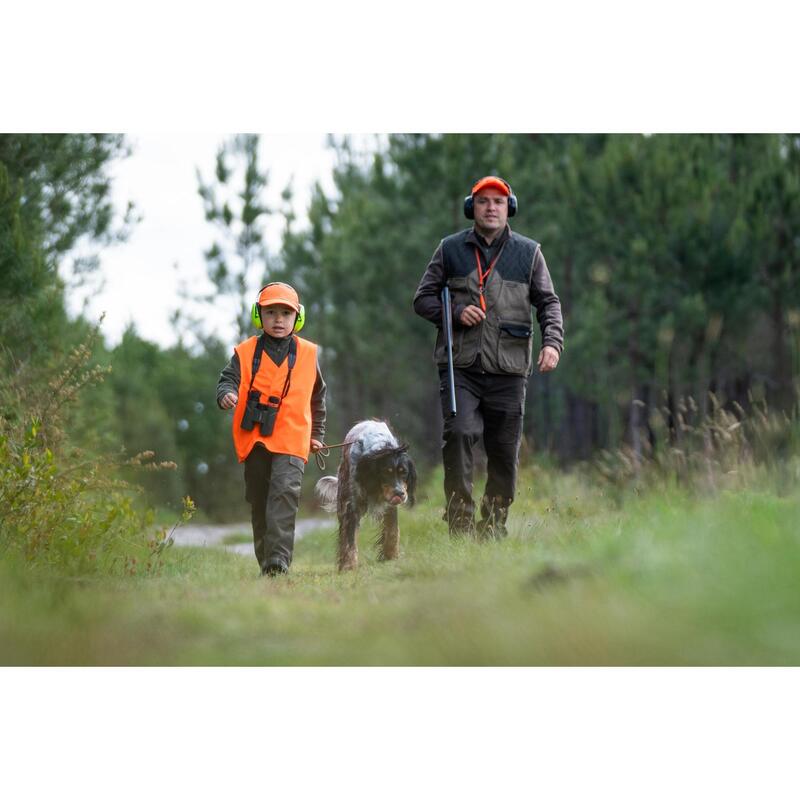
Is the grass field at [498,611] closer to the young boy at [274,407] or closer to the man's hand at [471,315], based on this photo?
the young boy at [274,407]

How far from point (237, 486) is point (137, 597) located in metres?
23.1

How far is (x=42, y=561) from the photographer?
524 cm

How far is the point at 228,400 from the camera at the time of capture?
6098mm

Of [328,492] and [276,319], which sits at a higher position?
[276,319]

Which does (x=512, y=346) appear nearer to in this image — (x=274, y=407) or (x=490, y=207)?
(x=490, y=207)

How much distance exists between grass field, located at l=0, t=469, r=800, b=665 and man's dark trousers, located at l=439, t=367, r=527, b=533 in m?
1.20

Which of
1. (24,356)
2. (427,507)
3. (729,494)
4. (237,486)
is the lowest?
(237,486)

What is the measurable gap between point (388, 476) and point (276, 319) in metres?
1.18

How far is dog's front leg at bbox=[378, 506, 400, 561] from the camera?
22.4 ft

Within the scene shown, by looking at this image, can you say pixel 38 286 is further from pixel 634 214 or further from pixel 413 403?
pixel 413 403

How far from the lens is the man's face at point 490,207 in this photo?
6527 millimetres

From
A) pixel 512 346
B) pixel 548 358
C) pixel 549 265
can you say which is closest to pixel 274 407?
pixel 512 346

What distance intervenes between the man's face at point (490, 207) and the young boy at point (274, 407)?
4.24 ft

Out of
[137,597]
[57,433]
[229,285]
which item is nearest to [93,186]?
[57,433]
